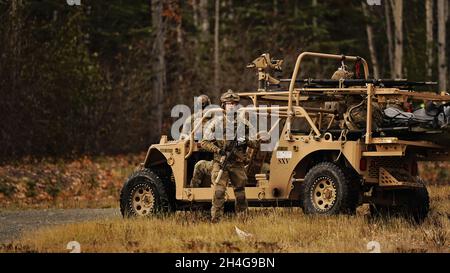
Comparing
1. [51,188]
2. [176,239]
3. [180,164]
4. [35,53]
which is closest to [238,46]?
[35,53]

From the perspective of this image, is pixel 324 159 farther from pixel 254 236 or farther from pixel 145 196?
pixel 145 196

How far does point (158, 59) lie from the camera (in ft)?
110

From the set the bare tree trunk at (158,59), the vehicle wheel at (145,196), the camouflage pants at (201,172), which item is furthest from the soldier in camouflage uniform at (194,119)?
the bare tree trunk at (158,59)

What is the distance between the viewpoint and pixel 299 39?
125 ft

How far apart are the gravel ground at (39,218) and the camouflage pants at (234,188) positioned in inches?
104

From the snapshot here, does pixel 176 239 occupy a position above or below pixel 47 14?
below

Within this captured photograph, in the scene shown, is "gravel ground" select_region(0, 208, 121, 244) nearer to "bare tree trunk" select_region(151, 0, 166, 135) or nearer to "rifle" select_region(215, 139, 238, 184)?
"rifle" select_region(215, 139, 238, 184)

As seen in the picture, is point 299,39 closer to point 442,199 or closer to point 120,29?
point 120,29

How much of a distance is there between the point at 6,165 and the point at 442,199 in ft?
38.7

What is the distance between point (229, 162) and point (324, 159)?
132cm

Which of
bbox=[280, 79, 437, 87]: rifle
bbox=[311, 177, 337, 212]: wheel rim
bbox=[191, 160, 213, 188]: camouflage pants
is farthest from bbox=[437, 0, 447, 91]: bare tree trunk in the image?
bbox=[311, 177, 337, 212]: wheel rim

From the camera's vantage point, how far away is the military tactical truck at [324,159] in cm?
1381

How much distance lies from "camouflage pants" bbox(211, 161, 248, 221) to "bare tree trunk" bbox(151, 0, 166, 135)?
62.5 ft

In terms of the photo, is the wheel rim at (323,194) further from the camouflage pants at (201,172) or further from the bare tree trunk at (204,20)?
the bare tree trunk at (204,20)
